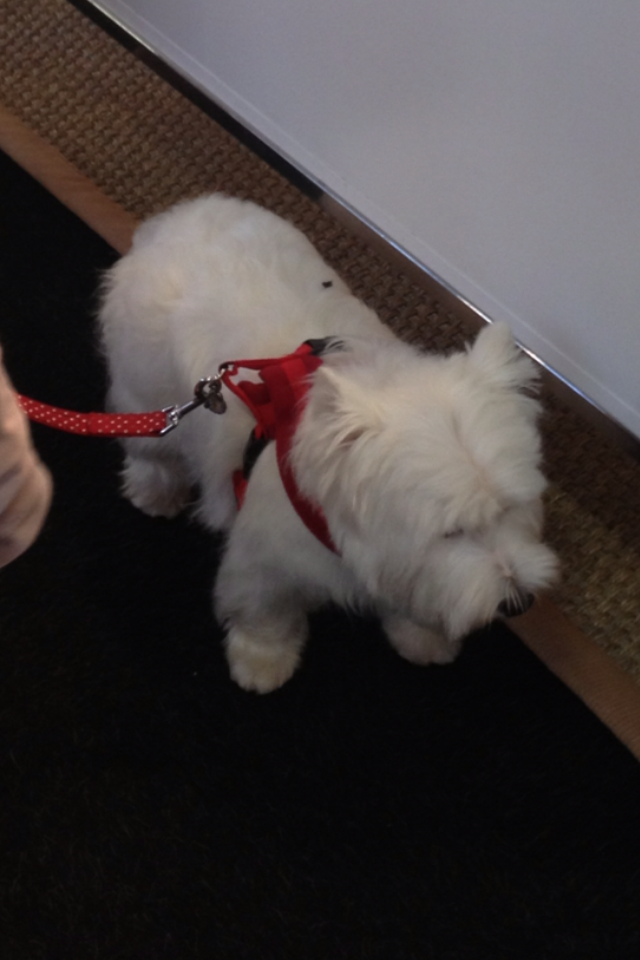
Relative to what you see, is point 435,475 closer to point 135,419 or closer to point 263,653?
point 135,419

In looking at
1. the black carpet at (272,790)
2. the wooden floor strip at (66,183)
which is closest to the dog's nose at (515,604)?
the black carpet at (272,790)

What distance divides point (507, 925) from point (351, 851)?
0.28 metres

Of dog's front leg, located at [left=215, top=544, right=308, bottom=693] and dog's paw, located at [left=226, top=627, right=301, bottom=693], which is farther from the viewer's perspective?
dog's paw, located at [left=226, top=627, right=301, bottom=693]

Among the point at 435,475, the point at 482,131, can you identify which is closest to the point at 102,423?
the point at 435,475

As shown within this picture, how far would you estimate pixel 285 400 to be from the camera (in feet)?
3.21

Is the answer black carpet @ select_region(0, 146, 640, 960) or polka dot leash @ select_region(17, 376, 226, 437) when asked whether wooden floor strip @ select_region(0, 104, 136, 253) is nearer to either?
black carpet @ select_region(0, 146, 640, 960)

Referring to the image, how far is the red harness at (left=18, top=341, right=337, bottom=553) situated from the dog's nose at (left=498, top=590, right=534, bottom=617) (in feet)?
0.72

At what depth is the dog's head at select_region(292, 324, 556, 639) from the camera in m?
0.85

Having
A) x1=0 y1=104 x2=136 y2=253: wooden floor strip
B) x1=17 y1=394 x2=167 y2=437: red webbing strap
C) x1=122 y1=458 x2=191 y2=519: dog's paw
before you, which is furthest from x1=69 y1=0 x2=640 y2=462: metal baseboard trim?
x1=17 y1=394 x2=167 y2=437: red webbing strap

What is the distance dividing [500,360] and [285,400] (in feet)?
0.86

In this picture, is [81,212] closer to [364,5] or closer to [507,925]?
[364,5]

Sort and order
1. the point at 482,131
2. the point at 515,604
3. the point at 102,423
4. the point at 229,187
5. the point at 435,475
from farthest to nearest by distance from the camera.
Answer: the point at 229,187 < the point at 482,131 < the point at 102,423 < the point at 515,604 < the point at 435,475

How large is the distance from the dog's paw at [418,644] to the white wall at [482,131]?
0.63 metres

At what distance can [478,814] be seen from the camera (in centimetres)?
138
